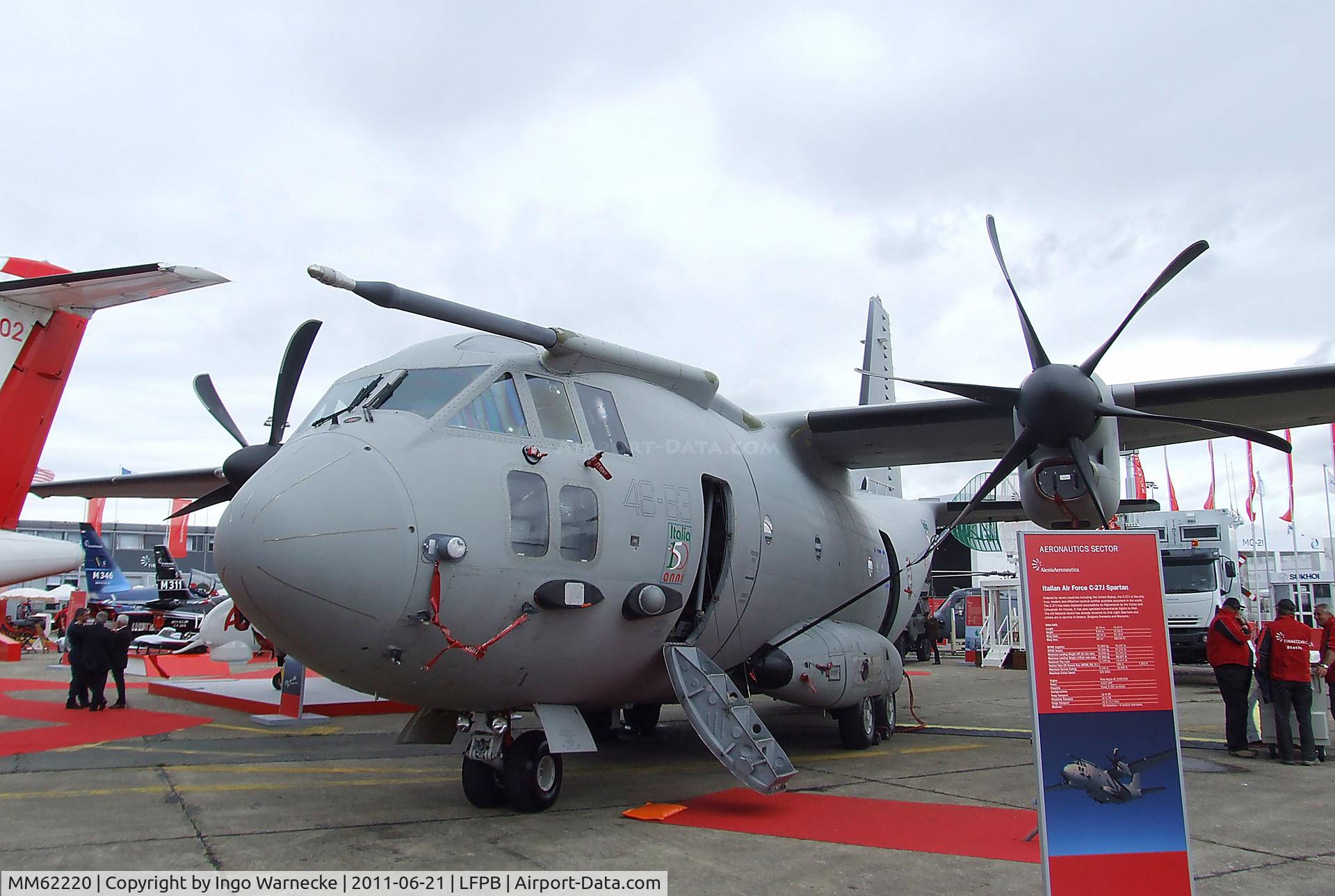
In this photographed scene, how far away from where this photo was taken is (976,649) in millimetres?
29547

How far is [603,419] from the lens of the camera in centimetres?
777

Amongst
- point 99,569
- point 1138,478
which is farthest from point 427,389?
point 1138,478

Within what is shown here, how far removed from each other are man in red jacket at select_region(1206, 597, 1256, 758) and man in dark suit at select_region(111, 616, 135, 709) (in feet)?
51.4

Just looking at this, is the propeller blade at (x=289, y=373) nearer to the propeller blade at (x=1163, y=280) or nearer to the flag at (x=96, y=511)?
the propeller blade at (x=1163, y=280)

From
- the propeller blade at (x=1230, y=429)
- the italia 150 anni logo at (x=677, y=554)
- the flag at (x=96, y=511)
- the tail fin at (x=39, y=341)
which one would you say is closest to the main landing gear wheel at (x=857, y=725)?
the italia 150 anni logo at (x=677, y=554)

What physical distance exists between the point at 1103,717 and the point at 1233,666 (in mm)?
7068

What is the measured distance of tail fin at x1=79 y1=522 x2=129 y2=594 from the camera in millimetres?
36562

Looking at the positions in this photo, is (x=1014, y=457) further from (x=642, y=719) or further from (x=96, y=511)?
(x=96, y=511)

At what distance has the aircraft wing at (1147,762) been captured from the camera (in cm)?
476

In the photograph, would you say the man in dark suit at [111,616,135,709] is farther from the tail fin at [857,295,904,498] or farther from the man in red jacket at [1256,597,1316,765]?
the man in red jacket at [1256,597,1316,765]

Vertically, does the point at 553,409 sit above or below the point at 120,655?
above

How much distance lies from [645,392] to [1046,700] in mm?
4683

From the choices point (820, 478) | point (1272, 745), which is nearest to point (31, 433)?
point (820, 478)

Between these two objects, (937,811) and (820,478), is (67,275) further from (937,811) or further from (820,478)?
(937,811)
